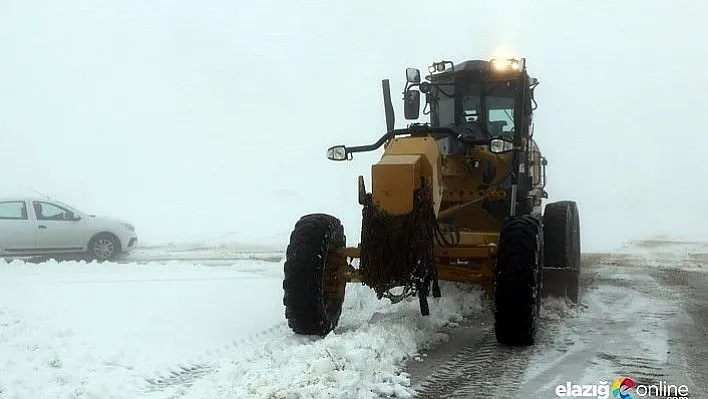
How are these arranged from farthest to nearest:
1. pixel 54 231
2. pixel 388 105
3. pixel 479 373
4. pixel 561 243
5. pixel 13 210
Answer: pixel 54 231 → pixel 13 210 → pixel 561 243 → pixel 388 105 → pixel 479 373

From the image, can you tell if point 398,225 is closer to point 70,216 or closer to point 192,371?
point 192,371

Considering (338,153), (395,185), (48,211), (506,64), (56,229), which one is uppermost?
(506,64)

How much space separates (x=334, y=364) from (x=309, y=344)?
953mm

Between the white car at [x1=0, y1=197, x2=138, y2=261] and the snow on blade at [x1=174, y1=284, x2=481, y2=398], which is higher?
the white car at [x1=0, y1=197, x2=138, y2=261]

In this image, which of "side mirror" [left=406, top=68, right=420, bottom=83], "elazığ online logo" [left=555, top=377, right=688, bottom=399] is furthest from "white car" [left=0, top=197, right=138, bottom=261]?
"elazığ online logo" [left=555, top=377, right=688, bottom=399]

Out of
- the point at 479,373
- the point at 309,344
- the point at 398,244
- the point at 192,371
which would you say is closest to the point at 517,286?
the point at 479,373

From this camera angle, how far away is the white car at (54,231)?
13.6 metres

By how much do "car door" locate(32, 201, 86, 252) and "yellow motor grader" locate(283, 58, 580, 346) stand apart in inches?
344

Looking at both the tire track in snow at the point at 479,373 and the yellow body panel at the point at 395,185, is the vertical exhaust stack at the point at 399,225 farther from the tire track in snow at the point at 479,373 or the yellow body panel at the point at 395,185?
the tire track in snow at the point at 479,373

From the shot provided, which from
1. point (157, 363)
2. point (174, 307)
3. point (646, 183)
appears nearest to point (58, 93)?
point (646, 183)

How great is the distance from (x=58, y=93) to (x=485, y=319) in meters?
37.1

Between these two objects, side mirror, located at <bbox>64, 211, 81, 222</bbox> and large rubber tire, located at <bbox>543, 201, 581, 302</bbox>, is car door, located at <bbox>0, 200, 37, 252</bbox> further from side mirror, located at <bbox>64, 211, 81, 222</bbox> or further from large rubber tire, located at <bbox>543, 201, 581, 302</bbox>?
large rubber tire, located at <bbox>543, 201, 581, 302</bbox>

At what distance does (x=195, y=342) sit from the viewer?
6285 mm

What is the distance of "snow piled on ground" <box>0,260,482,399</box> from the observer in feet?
15.5
